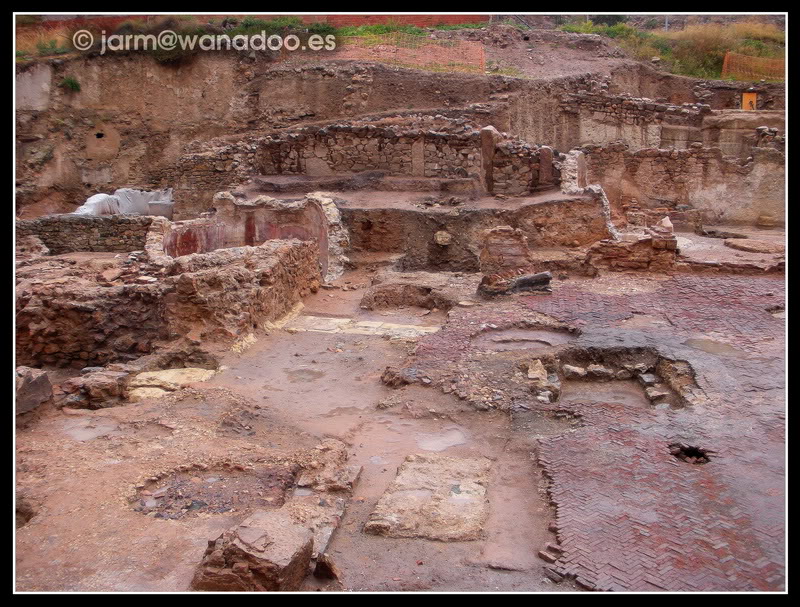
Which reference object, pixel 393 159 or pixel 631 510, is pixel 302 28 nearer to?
pixel 393 159

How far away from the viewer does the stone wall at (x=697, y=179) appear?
55.7 ft

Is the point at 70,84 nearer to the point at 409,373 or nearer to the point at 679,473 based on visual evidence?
the point at 409,373

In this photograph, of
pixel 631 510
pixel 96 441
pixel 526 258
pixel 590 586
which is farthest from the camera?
pixel 526 258

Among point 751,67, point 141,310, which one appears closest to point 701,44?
point 751,67

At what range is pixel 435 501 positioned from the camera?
4.90 m

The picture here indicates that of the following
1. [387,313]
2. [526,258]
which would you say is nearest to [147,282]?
[387,313]

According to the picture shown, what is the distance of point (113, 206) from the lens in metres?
17.0

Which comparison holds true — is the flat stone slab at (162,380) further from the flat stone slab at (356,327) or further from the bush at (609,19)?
the bush at (609,19)

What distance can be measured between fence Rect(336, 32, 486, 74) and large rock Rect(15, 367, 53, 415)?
1870 centimetres

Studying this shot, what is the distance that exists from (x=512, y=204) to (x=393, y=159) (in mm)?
3008

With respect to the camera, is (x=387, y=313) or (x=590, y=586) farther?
(x=387, y=313)

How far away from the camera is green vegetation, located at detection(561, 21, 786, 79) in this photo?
89.5ft

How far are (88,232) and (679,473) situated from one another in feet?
39.8

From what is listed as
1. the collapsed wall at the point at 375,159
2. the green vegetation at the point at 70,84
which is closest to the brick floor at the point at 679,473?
the collapsed wall at the point at 375,159
